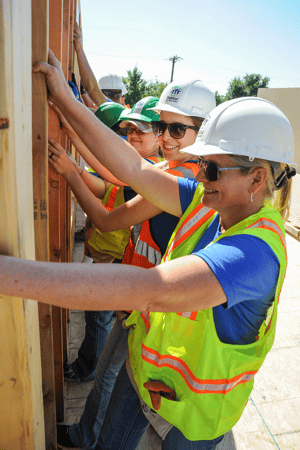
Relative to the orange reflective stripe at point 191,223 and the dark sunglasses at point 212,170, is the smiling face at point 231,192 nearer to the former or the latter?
the dark sunglasses at point 212,170

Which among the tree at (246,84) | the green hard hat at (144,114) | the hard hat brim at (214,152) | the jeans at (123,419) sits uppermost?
the tree at (246,84)

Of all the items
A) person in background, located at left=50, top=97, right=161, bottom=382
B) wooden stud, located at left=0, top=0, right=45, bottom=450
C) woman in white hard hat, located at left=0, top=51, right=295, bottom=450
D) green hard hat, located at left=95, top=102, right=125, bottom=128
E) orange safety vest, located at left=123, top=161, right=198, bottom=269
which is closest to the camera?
wooden stud, located at left=0, top=0, right=45, bottom=450

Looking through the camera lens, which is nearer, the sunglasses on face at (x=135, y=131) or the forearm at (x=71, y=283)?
the forearm at (x=71, y=283)

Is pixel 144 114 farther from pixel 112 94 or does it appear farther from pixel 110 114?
pixel 112 94

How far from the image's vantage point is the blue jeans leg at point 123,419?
5.80ft

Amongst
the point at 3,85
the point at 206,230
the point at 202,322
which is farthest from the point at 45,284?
the point at 206,230

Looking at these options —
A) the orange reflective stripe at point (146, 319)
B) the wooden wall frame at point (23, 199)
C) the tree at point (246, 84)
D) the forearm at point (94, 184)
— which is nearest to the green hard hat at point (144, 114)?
the forearm at point (94, 184)

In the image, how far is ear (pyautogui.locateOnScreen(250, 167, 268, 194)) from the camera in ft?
4.40

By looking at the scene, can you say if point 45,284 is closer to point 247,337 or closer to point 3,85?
point 3,85

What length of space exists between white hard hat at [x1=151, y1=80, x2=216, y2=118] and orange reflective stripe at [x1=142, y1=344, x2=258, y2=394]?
1.42 m

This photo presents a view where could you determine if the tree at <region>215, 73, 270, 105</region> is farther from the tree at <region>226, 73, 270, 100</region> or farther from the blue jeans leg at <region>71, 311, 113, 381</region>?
the blue jeans leg at <region>71, 311, 113, 381</region>

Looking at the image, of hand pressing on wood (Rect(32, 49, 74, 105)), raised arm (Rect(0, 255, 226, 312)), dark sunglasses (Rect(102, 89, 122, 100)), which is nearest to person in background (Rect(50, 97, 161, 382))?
hand pressing on wood (Rect(32, 49, 74, 105))

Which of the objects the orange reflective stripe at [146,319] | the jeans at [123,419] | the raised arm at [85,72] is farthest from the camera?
the raised arm at [85,72]

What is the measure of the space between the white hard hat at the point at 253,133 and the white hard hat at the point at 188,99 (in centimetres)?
76
